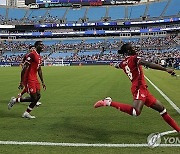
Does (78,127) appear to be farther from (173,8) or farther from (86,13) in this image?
(86,13)

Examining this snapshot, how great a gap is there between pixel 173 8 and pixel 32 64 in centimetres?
7885

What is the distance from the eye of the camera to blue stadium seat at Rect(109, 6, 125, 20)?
8809 cm

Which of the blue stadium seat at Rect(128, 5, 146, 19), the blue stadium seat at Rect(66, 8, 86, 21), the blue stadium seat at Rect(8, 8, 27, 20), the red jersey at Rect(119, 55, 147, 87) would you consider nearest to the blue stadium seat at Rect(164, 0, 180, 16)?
the blue stadium seat at Rect(128, 5, 146, 19)

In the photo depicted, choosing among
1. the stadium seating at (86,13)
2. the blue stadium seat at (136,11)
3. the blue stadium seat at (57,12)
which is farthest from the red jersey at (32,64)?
the blue stadium seat at (57,12)

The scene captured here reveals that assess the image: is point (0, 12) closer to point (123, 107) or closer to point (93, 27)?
point (93, 27)

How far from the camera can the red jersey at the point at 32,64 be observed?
934 cm

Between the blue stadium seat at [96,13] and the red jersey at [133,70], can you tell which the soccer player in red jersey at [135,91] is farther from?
the blue stadium seat at [96,13]

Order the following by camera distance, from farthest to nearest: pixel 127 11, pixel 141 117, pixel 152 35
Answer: pixel 127 11 < pixel 152 35 < pixel 141 117

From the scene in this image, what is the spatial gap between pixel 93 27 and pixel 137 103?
8226 cm

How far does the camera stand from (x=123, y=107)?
6699 mm

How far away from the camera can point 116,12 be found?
90688mm

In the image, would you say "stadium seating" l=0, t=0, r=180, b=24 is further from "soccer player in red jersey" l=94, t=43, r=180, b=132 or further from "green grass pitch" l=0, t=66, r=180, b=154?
"soccer player in red jersey" l=94, t=43, r=180, b=132

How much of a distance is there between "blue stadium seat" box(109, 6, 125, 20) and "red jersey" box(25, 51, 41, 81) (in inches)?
3149

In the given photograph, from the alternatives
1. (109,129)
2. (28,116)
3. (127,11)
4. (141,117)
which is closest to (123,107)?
(109,129)
